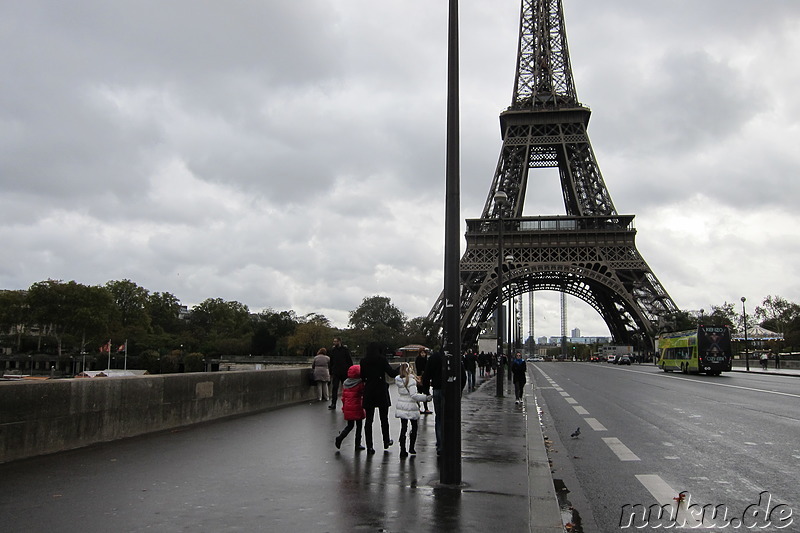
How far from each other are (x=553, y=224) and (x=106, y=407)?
63.4 metres

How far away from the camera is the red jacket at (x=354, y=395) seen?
925 centimetres

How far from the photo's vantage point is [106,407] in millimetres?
9922

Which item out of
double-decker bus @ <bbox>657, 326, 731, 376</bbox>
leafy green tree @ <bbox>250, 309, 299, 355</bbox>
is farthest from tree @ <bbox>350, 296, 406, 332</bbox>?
double-decker bus @ <bbox>657, 326, 731, 376</bbox>

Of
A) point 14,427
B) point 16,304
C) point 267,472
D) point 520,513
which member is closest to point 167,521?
point 267,472

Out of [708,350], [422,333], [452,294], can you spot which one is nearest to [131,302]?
[422,333]

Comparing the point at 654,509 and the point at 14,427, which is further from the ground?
the point at 14,427

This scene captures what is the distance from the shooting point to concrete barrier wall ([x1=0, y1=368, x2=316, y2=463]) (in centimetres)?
816

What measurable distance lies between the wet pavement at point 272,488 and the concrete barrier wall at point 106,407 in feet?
1.07

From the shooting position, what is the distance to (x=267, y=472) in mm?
7660

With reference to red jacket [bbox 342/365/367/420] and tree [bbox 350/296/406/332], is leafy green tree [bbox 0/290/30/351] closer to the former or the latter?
tree [bbox 350/296/406/332]

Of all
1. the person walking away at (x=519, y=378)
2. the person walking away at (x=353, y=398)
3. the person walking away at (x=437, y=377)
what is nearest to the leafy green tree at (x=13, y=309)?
the person walking away at (x=519, y=378)

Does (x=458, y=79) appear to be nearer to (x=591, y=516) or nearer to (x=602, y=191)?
(x=591, y=516)

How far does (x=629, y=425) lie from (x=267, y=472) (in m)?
9.07
